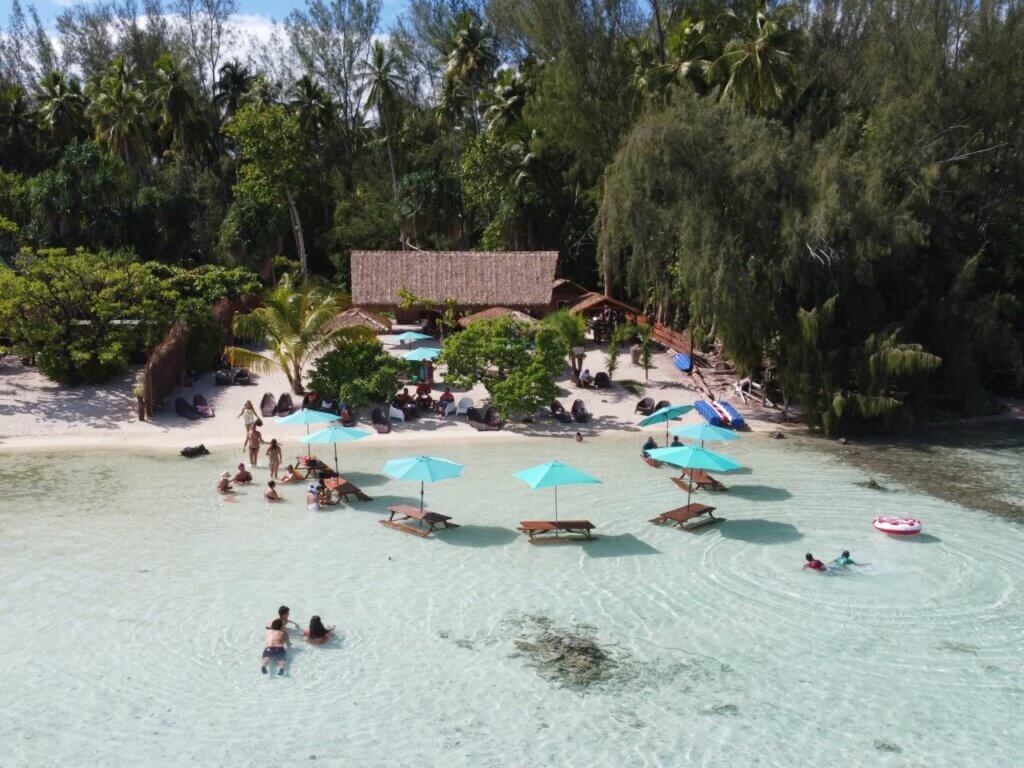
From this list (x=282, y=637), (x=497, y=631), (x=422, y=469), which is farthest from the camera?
(x=422, y=469)

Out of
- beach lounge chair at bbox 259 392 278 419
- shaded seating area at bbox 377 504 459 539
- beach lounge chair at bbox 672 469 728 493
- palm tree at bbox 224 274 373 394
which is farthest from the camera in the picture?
palm tree at bbox 224 274 373 394

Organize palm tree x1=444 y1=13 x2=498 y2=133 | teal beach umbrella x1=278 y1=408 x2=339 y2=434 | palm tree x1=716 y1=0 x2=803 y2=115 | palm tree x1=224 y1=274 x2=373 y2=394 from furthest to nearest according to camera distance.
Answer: palm tree x1=444 y1=13 x2=498 y2=133
palm tree x1=716 y1=0 x2=803 y2=115
palm tree x1=224 y1=274 x2=373 y2=394
teal beach umbrella x1=278 y1=408 x2=339 y2=434

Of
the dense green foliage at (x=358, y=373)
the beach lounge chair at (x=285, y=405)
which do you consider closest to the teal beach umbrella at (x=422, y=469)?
the dense green foliage at (x=358, y=373)

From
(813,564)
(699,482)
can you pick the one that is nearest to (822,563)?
(813,564)

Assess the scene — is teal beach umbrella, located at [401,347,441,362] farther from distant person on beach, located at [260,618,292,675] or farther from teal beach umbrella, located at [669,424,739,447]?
distant person on beach, located at [260,618,292,675]

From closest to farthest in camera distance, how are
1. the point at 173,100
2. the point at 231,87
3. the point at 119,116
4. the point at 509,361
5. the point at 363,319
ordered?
1. the point at 509,361
2. the point at 363,319
3. the point at 119,116
4. the point at 173,100
5. the point at 231,87

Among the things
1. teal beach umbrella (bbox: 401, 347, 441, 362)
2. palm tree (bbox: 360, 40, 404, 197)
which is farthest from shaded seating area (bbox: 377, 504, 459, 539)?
palm tree (bbox: 360, 40, 404, 197)

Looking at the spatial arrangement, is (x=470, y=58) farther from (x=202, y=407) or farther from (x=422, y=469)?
(x=422, y=469)
